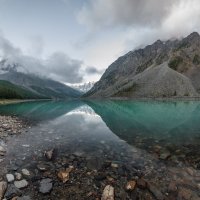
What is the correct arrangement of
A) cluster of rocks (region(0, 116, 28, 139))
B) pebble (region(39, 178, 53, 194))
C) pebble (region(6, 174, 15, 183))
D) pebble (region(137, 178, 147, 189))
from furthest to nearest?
1. cluster of rocks (region(0, 116, 28, 139))
2. pebble (region(6, 174, 15, 183))
3. pebble (region(137, 178, 147, 189))
4. pebble (region(39, 178, 53, 194))

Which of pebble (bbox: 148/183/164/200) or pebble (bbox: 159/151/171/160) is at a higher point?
pebble (bbox: 159/151/171/160)

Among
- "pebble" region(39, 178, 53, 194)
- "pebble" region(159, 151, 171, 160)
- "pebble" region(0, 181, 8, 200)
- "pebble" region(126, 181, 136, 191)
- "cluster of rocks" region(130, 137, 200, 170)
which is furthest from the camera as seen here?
"pebble" region(159, 151, 171, 160)

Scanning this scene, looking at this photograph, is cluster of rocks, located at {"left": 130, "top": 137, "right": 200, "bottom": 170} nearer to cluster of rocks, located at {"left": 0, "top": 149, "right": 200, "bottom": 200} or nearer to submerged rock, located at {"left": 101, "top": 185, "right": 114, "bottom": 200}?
cluster of rocks, located at {"left": 0, "top": 149, "right": 200, "bottom": 200}

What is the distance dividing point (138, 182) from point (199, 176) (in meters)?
4.10

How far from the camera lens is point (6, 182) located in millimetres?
12477

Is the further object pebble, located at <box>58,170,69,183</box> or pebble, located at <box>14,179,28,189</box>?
pebble, located at <box>58,170,69,183</box>

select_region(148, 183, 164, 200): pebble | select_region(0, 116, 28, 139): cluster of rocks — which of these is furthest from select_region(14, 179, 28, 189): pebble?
select_region(0, 116, 28, 139): cluster of rocks

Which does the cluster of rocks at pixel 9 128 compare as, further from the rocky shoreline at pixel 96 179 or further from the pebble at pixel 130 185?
the pebble at pixel 130 185

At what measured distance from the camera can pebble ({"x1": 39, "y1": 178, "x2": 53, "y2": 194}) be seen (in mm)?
11820

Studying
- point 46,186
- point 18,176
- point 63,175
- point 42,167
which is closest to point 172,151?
point 63,175

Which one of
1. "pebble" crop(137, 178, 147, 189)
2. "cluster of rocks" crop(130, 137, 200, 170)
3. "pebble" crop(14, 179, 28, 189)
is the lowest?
"pebble" crop(14, 179, 28, 189)

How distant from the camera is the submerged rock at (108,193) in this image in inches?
447

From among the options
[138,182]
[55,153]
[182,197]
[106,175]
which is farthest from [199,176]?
[55,153]

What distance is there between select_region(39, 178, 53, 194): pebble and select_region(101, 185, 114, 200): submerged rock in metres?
2.97
